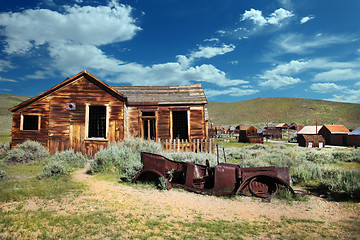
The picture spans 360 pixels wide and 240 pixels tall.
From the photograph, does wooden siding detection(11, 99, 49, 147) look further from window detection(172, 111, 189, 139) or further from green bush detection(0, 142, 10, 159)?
window detection(172, 111, 189, 139)

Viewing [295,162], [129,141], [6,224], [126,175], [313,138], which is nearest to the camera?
[6,224]

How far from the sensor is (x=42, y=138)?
1180 centimetres

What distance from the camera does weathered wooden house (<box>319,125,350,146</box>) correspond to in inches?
1110

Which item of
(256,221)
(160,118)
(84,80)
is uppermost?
(84,80)

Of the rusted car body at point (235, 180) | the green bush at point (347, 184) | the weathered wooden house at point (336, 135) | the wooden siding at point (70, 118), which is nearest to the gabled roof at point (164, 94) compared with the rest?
the wooden siding at point (70, 118)

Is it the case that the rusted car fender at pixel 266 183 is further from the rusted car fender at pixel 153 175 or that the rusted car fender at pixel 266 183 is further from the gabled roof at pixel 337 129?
the gabled roof at pixel 337 129

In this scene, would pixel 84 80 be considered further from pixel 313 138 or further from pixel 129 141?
pixel 313 138

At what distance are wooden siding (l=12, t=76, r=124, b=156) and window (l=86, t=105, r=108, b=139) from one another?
1.38 ft

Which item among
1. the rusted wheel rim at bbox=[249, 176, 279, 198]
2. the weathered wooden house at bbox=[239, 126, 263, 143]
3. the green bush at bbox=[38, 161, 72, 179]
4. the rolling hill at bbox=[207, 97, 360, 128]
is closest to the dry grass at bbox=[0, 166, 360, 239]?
the rusted wheel rim at bbox=[249, 176, 279, 198]

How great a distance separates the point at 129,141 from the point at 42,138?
16.8 ft

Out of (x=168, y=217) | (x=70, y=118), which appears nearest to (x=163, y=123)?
(x=70, y=118)

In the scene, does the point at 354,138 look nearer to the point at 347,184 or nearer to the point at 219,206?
the point at 347,184

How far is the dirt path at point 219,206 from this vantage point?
178 inches

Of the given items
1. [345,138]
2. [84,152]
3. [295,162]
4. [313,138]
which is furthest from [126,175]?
[345,138]
